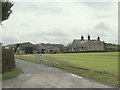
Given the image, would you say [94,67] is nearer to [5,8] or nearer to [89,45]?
[5,8]

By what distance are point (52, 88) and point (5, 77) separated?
4.50 m

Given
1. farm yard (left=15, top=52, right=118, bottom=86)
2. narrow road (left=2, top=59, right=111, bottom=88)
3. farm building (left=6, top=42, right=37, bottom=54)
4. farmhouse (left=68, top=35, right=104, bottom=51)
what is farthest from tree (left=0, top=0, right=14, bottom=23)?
farmhouse (left=68, top=35, right=104, bottom=51)

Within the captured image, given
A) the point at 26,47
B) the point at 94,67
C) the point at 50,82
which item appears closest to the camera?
the point at 50,82

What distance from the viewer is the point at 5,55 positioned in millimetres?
13297

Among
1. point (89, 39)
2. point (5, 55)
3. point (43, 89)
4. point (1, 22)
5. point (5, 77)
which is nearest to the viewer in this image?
point (43, 89)

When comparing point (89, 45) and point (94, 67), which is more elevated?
point (89, 45)

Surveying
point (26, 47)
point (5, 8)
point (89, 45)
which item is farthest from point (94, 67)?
point (89, 45)

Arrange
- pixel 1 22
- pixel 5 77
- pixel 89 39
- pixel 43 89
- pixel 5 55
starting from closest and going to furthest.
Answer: pixel 43 89
pixel 5 77
pixel 5 55
pixel 1 22
pixel 89 39

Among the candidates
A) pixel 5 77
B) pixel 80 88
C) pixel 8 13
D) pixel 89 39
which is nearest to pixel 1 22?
pixel 8 13

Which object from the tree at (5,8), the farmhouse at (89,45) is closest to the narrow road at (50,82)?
the tree at (5,8)

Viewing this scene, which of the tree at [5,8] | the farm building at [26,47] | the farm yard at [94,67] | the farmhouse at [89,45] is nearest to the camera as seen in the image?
the farm yard at [94,67]

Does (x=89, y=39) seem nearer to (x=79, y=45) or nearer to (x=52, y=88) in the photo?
(x=79, y=45)

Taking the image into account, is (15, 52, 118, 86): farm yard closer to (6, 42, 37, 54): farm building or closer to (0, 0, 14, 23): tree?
(0, 0, 14, 23): tree

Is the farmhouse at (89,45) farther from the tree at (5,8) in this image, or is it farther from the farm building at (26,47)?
the tree at (5,8)
